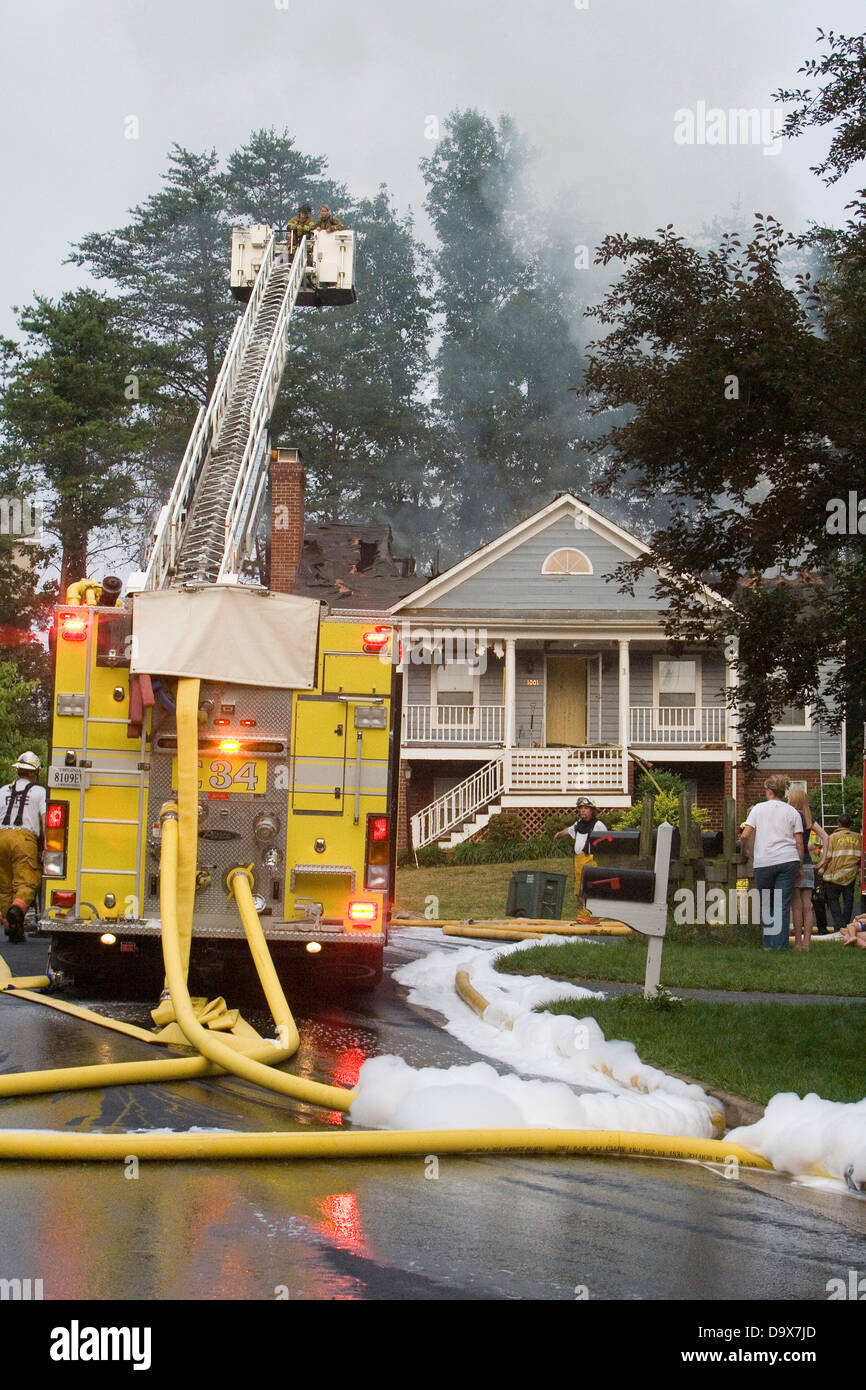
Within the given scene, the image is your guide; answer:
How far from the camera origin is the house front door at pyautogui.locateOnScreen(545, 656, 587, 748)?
34969 mm

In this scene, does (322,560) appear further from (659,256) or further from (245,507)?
(659,256)

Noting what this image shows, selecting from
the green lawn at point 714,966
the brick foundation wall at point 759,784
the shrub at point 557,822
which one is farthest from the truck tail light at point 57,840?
the brick foundation wall at point 759,784

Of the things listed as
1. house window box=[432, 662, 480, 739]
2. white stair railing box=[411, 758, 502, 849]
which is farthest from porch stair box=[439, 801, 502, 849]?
house window box=[432, 662, 480, 739]

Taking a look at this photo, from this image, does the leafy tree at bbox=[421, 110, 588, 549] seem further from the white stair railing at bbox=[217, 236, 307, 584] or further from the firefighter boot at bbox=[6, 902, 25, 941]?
the firefighter boot at bbox=[6, 902, 25, 941]

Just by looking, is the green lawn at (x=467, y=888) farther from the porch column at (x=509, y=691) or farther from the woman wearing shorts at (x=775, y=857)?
the woman wearing shorts at (x=775, y=857)

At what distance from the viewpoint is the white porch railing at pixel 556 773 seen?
107 ft

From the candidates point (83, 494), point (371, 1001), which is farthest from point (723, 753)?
point (371, 1001)

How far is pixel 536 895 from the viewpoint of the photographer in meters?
19.9

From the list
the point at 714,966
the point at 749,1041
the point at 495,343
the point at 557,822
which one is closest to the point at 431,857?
the point at 557,822

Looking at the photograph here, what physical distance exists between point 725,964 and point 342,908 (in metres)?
4.41

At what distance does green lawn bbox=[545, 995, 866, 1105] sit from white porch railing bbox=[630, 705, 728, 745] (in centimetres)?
2324

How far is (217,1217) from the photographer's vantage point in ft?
17.3

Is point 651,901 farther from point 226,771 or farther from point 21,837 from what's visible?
point 21,837

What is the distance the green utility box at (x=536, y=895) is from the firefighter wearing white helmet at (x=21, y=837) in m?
6.96
